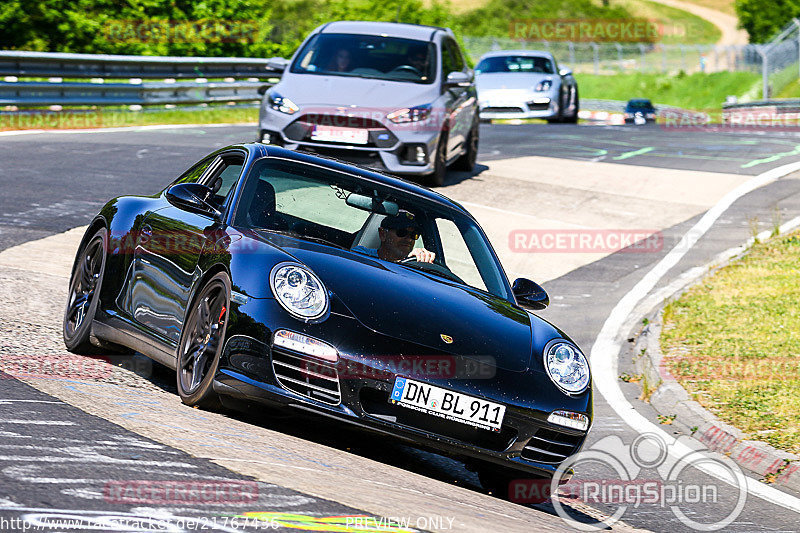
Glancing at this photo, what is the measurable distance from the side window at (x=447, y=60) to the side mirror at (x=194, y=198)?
9118 mm

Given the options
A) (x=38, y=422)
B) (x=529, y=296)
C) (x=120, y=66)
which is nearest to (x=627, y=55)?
(x=120, y=66)

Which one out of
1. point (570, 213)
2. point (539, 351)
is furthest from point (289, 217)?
point (570, 213)

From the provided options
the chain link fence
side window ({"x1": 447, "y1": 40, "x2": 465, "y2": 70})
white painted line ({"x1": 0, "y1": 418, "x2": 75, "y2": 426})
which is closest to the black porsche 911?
white painted line ({"x1": 0, "y1": 418, "x2": 75, "y2": 426})

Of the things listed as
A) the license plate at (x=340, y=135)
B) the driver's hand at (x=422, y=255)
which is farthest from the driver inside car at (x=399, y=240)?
the license plate at (x=340, y=135)

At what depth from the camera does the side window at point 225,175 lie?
279 inches

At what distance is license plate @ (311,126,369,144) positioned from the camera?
14188mm

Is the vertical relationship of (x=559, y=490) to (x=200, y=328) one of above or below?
below

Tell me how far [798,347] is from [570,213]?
5756 mm

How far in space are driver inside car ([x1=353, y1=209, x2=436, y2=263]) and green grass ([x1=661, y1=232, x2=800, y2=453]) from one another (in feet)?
8.45

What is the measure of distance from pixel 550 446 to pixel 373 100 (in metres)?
9.00

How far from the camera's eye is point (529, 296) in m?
7.07

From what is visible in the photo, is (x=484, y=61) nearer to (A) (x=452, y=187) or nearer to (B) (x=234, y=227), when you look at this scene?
(A) (x=452, y=187)

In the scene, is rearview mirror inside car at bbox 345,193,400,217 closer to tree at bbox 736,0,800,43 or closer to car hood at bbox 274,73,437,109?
car hood at bbox 274,73,437,109

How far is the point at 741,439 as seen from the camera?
7.81 metres
